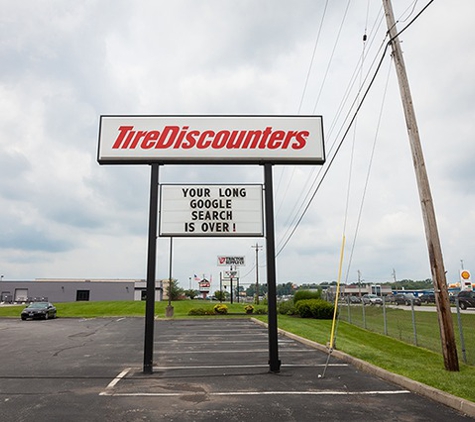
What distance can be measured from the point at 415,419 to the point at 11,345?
525 inches

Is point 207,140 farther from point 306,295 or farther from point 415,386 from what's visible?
point 306,295

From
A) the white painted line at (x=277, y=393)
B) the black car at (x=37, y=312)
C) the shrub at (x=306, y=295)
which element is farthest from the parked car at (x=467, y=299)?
the black car at (x=37, y=312)

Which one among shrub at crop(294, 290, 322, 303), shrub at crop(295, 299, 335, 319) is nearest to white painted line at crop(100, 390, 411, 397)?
shrub at crop(295, 299, 335, 319)

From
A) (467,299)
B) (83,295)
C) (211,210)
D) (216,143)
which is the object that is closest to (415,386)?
(211,210)

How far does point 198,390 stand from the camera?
7.25 m

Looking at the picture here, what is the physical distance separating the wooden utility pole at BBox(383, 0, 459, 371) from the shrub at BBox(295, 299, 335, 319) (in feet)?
57.4

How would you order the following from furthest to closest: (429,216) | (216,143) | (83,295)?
(83,295) → (216,143) → (429,216)

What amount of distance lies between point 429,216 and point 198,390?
591cm

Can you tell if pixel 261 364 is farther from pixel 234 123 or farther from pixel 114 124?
pixel 114 124

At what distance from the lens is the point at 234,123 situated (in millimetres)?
10219

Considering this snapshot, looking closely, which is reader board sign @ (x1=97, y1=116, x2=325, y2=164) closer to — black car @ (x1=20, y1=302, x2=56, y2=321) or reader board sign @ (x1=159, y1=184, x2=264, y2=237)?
reader board sign @ (x1=159, y1=184, x2=264, y2=237)

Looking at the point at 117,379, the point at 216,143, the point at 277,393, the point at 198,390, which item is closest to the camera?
the point at 277,393

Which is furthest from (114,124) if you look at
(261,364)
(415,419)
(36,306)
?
(36,306)

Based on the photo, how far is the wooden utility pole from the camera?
8.32m
